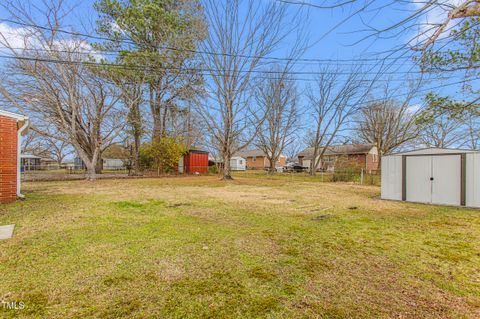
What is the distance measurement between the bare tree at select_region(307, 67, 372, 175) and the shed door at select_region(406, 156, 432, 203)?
43.1 feet

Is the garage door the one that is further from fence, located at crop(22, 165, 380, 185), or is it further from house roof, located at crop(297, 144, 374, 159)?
house roof, located at crop(297, 144, 374, 159)

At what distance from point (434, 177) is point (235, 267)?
8.11m

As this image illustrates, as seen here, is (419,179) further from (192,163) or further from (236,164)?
(236,164)

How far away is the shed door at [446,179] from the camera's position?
7105 millimetres

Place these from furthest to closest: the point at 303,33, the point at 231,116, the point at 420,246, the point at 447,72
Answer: the point at 231,116 < the point at 303,33 < the point at 447,72 < the point at 420,246

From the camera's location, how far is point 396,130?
23953 millimetres

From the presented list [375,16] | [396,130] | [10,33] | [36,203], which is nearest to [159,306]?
[375,16]

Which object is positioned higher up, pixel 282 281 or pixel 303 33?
pixel 303 33

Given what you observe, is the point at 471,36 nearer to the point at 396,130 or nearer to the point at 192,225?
the point at 192,225

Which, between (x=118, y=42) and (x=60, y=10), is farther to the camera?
(x=118, y=42)

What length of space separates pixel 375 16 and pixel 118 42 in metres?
16.4

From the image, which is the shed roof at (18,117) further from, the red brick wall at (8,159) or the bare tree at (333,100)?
the bare tree at (333,100)

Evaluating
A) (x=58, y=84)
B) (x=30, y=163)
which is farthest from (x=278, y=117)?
(x=30, y=163)

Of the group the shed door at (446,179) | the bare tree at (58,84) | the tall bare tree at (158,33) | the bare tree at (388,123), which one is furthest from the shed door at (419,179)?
the bare tree at (388,123)
